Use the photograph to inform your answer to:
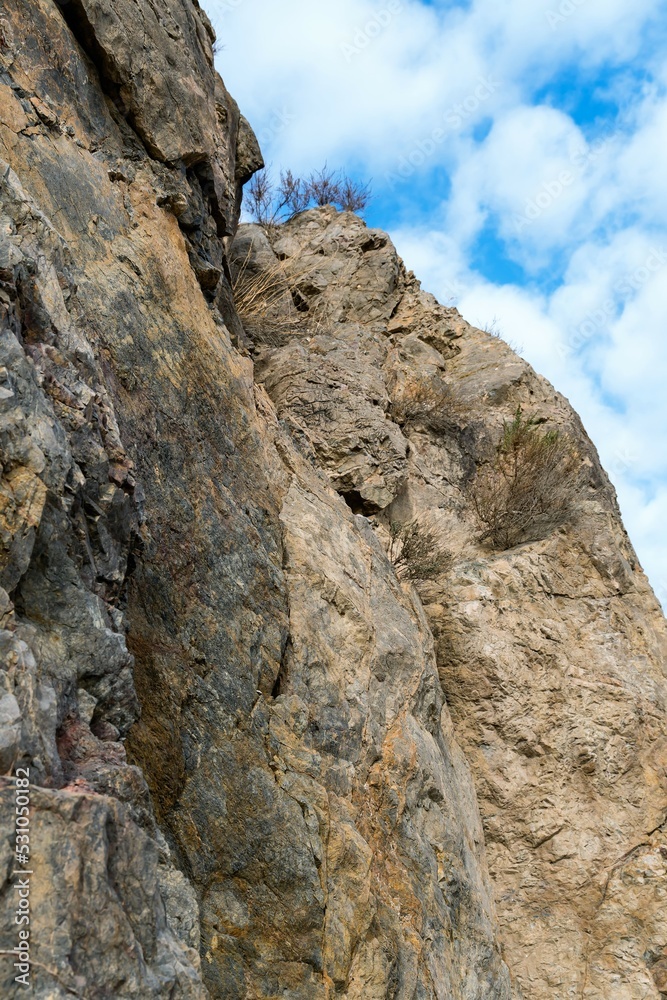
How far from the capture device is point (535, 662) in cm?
722

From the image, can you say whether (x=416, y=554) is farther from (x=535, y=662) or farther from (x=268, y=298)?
(x=268, y=298)

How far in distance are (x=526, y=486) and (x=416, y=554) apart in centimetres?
167

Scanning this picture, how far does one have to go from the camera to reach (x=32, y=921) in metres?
2.27

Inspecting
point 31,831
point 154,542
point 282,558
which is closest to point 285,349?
point 282,558

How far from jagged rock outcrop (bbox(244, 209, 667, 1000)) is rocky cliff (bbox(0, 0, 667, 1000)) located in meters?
0.03

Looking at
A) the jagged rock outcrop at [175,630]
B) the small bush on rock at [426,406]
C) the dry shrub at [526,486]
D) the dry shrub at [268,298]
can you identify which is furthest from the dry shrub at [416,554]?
the dry shrub at [268,298]

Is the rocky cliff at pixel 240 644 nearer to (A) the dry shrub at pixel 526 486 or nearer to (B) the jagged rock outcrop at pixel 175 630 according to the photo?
(B) the jagged rock outcrop at pixel 175 630

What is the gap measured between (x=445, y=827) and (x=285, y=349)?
4.76 meters

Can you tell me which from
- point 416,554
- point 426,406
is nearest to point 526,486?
point 426,406

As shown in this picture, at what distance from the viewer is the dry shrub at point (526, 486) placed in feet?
26.9

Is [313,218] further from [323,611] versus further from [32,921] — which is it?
[32,921]

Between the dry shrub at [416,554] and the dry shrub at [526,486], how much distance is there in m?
0.90

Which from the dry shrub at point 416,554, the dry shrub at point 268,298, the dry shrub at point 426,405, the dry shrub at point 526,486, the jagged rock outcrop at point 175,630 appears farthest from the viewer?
the dry shrub at point 426,405

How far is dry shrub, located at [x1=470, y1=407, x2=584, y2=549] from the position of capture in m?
8.20
